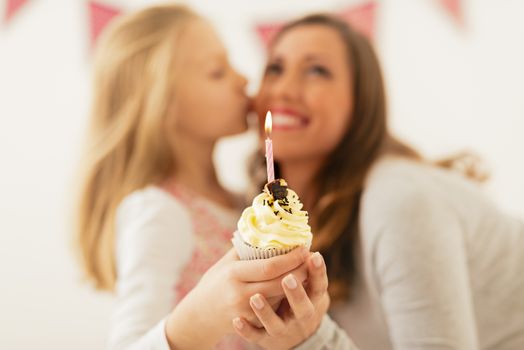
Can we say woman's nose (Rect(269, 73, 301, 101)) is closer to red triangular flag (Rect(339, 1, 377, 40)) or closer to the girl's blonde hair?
the girl's blonde hair

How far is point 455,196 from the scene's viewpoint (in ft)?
4.22

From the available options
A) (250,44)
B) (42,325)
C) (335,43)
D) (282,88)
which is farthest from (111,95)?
(250,44)

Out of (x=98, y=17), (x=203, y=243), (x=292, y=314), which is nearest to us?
(x=292, y=314)

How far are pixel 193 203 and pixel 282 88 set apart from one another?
399 millimetres

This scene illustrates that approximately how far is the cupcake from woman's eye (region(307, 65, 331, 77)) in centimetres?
79

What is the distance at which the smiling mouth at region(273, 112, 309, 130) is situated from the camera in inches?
59.1

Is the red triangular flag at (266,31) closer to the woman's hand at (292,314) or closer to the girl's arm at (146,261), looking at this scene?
the girl's arm at (146,261)

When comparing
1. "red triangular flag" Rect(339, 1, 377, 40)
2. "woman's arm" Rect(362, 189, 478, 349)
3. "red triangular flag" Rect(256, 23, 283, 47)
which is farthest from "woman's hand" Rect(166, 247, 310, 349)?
"red triangular flag" Rect(339, 1, 377, 40)

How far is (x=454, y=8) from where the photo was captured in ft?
8.13

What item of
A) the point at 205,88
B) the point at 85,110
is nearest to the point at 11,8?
the point at 85,110

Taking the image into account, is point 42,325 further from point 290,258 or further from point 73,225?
point 290,258

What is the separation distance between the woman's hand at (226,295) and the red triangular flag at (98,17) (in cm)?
154

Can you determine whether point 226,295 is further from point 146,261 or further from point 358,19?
point 358,19

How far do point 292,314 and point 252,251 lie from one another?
144mm
